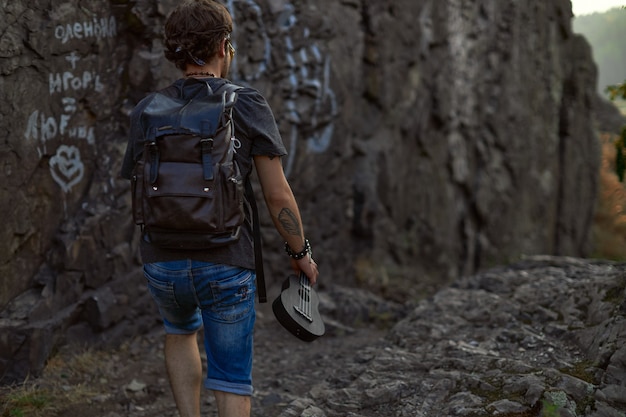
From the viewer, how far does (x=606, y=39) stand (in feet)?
55.5

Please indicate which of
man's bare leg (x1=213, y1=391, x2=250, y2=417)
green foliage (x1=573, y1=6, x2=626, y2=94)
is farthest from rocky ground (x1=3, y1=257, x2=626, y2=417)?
green foliage (x1=573, y1=6, x2=626, y2=94)

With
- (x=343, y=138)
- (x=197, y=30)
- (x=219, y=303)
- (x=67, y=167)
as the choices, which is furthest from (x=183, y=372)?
(x=343, y=138)

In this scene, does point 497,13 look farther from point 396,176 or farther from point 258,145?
point 258,145

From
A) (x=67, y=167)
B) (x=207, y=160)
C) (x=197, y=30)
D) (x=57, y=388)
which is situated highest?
(x=197, y=30)

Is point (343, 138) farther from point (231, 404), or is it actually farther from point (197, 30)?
point (231, 404)

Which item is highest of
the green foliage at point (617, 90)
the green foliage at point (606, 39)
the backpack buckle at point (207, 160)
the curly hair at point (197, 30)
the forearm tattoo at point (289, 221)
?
the green foliage at point (606, 39)

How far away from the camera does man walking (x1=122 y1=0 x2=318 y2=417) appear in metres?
2.44

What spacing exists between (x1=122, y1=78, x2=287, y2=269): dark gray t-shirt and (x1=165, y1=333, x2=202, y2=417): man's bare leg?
37cm

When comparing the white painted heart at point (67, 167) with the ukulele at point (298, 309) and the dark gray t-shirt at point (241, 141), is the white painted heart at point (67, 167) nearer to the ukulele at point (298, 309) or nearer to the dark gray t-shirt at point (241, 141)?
the dark gray t-shirt at point (241, 141)

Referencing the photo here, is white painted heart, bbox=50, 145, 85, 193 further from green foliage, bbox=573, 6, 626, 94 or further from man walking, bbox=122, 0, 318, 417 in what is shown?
green foliage, bbox=573, 6, 626, 94

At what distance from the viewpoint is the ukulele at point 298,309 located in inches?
99.5

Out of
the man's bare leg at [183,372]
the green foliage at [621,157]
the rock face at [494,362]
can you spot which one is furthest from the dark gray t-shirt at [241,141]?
the green foliage at [621,157]

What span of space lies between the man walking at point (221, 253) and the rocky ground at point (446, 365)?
76 centimetres

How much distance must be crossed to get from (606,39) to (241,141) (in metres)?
16.5
